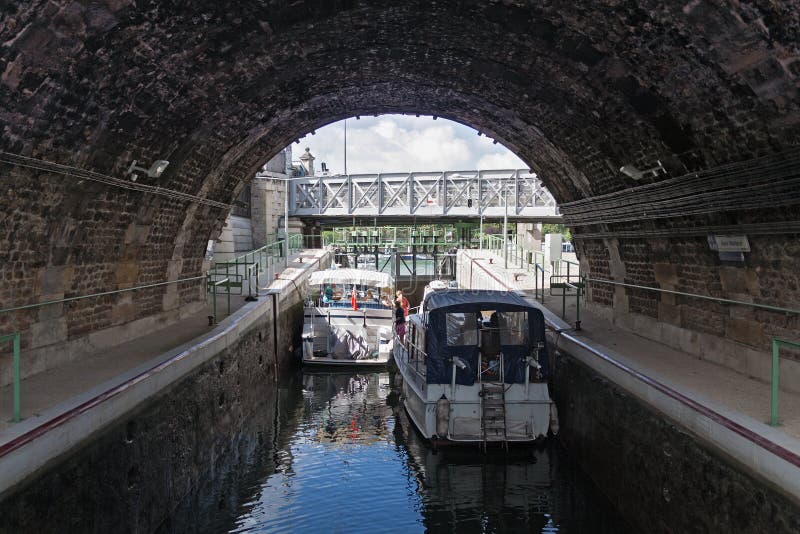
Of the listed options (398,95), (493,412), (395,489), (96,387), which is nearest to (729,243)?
(493,412)

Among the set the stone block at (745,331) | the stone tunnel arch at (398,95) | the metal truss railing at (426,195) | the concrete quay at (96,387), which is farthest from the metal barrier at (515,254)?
the concrete quay at (96,387)

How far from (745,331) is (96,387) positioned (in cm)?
857

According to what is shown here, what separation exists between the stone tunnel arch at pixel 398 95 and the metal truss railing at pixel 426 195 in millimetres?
19113

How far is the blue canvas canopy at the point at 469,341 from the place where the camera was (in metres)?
10.9

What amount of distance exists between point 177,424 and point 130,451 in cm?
157

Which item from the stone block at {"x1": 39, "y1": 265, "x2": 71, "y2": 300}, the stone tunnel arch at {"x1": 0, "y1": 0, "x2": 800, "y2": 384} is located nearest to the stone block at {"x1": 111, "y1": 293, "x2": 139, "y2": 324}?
the stone tunnel arch at {"x1": 0, "y1": 0, "x2": 800, "y2": 384}

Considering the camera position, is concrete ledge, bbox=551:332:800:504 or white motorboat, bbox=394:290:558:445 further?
white motorboat, bbox=394:290:558:445

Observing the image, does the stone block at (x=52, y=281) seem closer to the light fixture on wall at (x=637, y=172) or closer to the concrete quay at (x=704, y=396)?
the concrete quay at (x=704, y=396)

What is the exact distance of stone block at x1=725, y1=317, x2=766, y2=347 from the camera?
27.8 feet

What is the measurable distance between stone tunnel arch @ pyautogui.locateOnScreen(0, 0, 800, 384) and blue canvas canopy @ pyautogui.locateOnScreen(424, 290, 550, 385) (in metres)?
2.51

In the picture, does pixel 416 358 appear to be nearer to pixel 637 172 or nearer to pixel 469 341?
pixel 469 341

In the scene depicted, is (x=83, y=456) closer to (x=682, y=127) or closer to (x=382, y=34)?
(x=382, y=34)

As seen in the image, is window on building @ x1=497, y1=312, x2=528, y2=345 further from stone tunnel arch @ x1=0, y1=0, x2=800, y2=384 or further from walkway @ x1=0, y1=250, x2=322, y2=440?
walkway @ x1=0, y1=250, x2=322, y2=440

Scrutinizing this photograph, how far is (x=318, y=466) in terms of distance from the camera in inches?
414
